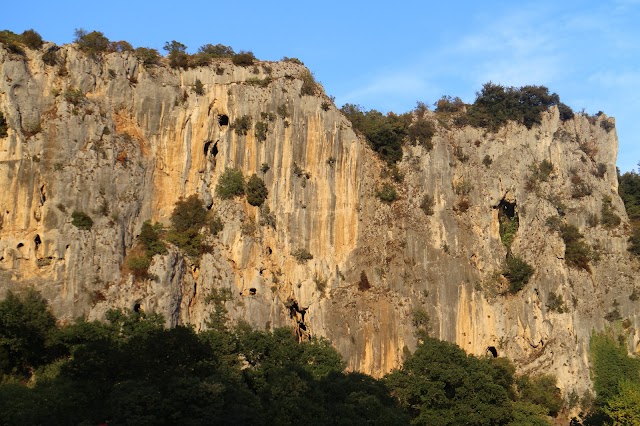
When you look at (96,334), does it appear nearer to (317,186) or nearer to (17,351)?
(17,351)

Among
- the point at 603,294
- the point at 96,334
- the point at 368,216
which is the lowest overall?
the point at 96,334

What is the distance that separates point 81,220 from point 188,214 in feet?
22.6

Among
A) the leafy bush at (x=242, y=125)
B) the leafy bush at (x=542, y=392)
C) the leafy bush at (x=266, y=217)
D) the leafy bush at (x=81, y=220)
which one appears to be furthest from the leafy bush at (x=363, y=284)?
the leafy bush at (x=81, y=220)

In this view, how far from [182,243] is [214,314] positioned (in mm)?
4802

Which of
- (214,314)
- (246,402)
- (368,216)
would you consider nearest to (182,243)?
(214,314)

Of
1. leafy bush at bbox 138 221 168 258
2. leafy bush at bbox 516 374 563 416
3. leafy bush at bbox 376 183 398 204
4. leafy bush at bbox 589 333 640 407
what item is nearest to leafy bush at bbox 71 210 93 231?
leafy bush at bbox 138 221 168 258

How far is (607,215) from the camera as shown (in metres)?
64.7

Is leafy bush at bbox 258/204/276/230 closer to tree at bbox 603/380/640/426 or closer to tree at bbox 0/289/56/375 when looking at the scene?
tree at bbox 0/289/56/375

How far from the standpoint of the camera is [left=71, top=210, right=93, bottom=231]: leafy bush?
48312 millimetres

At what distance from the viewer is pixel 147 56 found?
55.6m

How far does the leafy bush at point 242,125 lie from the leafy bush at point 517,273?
19.8m

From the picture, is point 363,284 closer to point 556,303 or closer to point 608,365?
point 556,303

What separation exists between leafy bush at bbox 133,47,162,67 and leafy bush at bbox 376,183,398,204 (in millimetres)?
16711

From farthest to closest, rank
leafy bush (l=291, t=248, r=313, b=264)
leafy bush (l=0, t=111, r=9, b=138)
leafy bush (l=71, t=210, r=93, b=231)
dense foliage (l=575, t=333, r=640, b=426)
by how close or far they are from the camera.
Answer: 1. dense foliage (l=575, t=333, r=640, b=426)
2. leafy bush (l=291, t=248, r=313, b=264)
3. leafy bush (l=0, t=111, r=9, b=138)
4. leafy bush (l=71, t=210, r=93, b=231)
